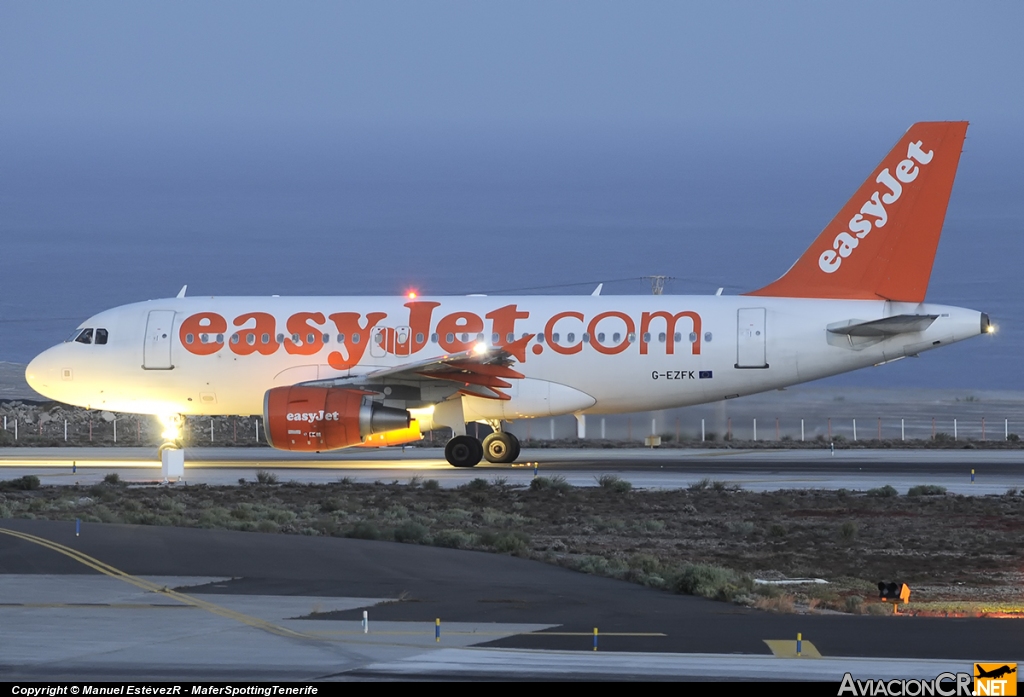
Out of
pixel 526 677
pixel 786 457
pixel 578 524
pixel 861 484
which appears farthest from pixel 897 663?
pixel 786 457

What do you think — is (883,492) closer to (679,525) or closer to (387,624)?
(679,525)

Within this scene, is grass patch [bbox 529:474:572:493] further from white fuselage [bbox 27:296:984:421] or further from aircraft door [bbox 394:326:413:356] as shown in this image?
aircraft door [bbox 394:326:413:356]

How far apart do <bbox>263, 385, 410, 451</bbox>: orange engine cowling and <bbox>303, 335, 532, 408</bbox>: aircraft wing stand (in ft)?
3.31

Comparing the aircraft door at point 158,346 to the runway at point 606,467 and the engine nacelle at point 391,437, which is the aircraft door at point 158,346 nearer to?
the runway at point 606,467

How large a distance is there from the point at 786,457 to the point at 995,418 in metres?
26.9

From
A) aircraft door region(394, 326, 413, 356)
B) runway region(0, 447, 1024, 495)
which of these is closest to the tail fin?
runway region(0, 447, 1024, 495)

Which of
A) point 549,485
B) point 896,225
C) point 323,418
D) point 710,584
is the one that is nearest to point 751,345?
point 896,225

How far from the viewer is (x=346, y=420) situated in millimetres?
29750

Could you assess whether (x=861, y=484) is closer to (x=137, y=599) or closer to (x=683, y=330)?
(x=683, y=330)

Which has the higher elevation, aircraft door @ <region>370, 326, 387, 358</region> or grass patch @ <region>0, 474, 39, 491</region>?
aircraft door @ <region>370, 326, 387, 358</region>

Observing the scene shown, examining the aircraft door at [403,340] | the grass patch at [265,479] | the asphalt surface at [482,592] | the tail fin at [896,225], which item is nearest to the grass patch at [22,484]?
the grass patch at [265,479]

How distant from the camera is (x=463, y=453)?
31.9 metres

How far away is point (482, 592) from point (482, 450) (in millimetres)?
16881

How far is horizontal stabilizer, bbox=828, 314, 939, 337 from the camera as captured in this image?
30.4 metres
